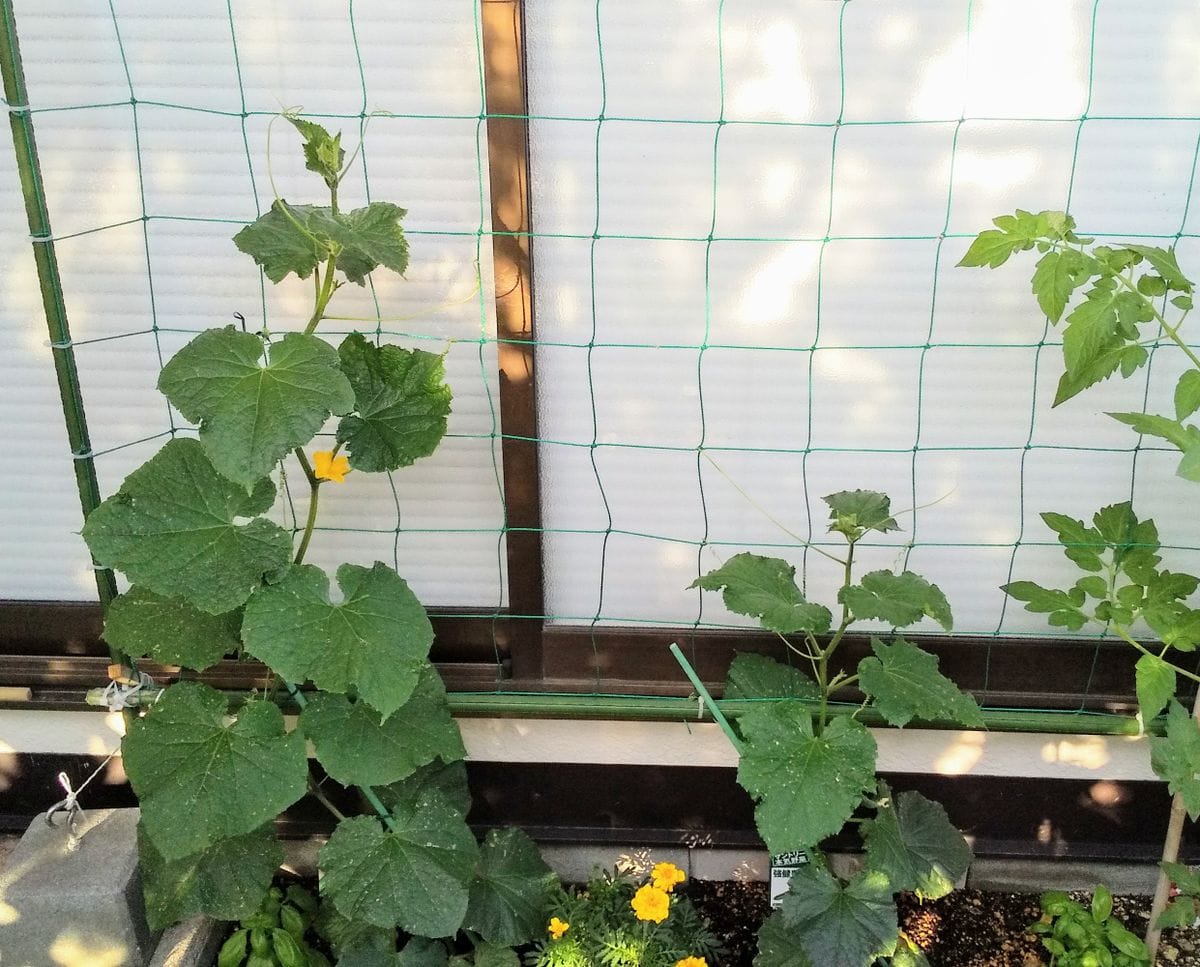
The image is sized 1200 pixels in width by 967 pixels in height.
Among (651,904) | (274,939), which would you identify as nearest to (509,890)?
(651,904)

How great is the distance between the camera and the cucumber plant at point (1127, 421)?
1.64 m

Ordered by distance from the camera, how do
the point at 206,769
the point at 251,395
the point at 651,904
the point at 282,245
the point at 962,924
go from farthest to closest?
the point at 962,924 → the point at 651,904 → the point at 206,769 → the point at 282,245 → the point at 251,395

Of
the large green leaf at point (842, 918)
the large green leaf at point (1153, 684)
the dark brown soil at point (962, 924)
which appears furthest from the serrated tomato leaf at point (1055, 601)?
the dark brown soil at point (962, 924)

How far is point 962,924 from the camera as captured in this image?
236cm

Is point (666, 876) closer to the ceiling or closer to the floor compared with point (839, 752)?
closer to the floor

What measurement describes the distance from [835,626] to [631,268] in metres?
0.88

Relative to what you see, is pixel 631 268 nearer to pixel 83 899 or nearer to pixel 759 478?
pixel 759 478

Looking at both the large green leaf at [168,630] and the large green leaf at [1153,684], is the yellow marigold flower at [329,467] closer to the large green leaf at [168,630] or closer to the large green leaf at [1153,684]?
the large green leaf at [168,630]

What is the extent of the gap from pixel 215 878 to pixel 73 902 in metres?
0.31

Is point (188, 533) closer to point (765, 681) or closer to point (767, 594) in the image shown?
point (767, 594)

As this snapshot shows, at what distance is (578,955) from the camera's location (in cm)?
207

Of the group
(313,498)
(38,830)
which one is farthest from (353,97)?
(38,830)

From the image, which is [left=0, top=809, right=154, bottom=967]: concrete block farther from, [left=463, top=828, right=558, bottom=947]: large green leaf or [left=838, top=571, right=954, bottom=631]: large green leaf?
[left=838, top=571, right=954, bottom=631]: large green leaf

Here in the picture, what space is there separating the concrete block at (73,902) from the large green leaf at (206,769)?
0.39m
